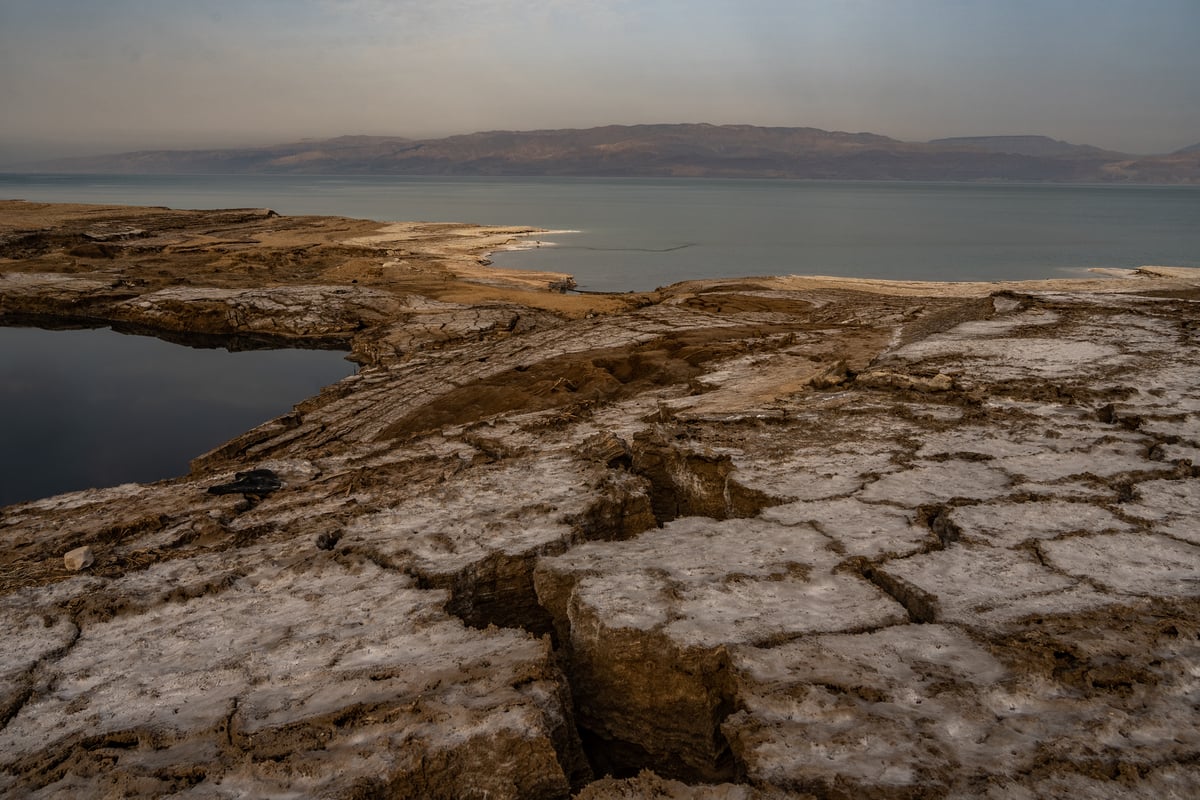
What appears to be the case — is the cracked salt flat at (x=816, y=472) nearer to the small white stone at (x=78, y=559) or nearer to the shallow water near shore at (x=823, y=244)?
the small white stone at (x=78, y=559)

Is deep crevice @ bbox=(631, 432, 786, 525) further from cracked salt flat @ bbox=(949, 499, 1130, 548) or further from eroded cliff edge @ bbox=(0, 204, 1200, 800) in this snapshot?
cracked salt flat @ bbox=(949, 499, 1130, 548)

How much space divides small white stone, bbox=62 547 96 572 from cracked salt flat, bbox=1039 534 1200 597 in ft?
13.9

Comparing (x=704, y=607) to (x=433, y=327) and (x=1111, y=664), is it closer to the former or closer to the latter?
(x=1111, y=664)

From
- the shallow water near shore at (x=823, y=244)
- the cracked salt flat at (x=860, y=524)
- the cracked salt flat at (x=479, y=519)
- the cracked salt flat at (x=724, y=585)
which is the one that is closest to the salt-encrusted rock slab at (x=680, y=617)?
the cracked salt flat at (x=724, y=585)

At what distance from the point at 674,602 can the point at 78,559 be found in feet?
9.50

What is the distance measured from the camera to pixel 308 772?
6.86 ft

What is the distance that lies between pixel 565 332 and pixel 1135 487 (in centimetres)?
697

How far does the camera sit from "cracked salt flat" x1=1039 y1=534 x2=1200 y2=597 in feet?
9.20

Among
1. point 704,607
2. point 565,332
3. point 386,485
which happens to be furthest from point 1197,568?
point 565,332

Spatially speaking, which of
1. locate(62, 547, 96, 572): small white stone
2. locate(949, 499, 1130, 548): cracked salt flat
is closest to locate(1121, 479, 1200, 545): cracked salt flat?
locate(949, 499, 1130, 548): cracked salt flat

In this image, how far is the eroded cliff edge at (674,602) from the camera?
212 centimetres

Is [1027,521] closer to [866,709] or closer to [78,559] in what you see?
[866,709]

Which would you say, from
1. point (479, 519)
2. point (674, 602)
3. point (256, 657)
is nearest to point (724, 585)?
point (674, 602)

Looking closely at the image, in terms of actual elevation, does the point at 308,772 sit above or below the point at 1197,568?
below
